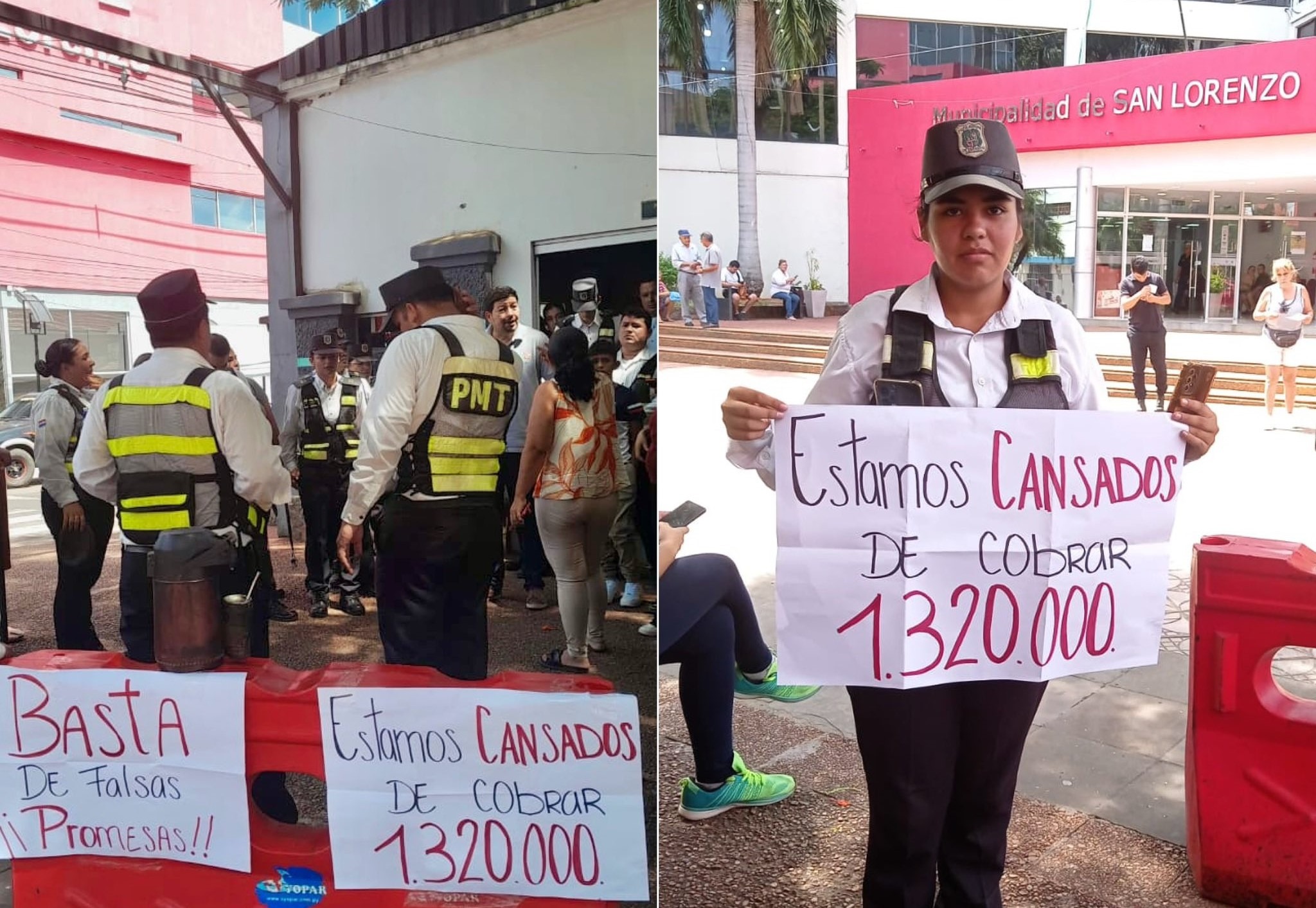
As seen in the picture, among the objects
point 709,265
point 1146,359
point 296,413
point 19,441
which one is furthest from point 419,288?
point 709,265

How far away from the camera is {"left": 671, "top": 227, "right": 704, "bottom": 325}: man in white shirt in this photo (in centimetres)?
977

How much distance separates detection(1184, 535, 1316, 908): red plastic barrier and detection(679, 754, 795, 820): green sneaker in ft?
4.17

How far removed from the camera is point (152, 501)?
2221mm

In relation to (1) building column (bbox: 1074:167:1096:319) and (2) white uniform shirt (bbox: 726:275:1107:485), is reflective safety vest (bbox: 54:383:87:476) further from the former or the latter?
(1) building column (bbox: 1074:167:1096:319)

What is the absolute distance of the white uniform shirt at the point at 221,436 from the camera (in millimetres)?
2188

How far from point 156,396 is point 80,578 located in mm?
501

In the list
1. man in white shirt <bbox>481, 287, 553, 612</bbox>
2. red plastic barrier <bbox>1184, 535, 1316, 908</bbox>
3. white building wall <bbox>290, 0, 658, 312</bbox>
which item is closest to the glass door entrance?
red plastic barrier <bbox>1184, 535, 1316, 908</bbox>

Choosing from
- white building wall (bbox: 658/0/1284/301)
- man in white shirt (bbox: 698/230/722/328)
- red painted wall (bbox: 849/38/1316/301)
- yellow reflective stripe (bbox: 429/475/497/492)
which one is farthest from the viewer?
man in white shirt (bbox: 698/230/722/328)

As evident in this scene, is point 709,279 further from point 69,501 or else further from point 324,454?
point 69,501

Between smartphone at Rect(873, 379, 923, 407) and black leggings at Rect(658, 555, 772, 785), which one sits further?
black leggings at Rect(658, 555, 772, 785)

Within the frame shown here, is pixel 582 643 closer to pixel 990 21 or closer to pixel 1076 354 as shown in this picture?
pixel 1076 354

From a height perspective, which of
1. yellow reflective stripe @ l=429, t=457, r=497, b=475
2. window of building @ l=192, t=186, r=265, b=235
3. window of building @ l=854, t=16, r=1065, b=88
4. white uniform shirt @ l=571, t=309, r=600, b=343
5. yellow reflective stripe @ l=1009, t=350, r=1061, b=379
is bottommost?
yellow reflective stripe @ l=429, t=457, r=497, b=475

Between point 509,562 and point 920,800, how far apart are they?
3.42ft

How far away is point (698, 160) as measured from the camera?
10945 mm
